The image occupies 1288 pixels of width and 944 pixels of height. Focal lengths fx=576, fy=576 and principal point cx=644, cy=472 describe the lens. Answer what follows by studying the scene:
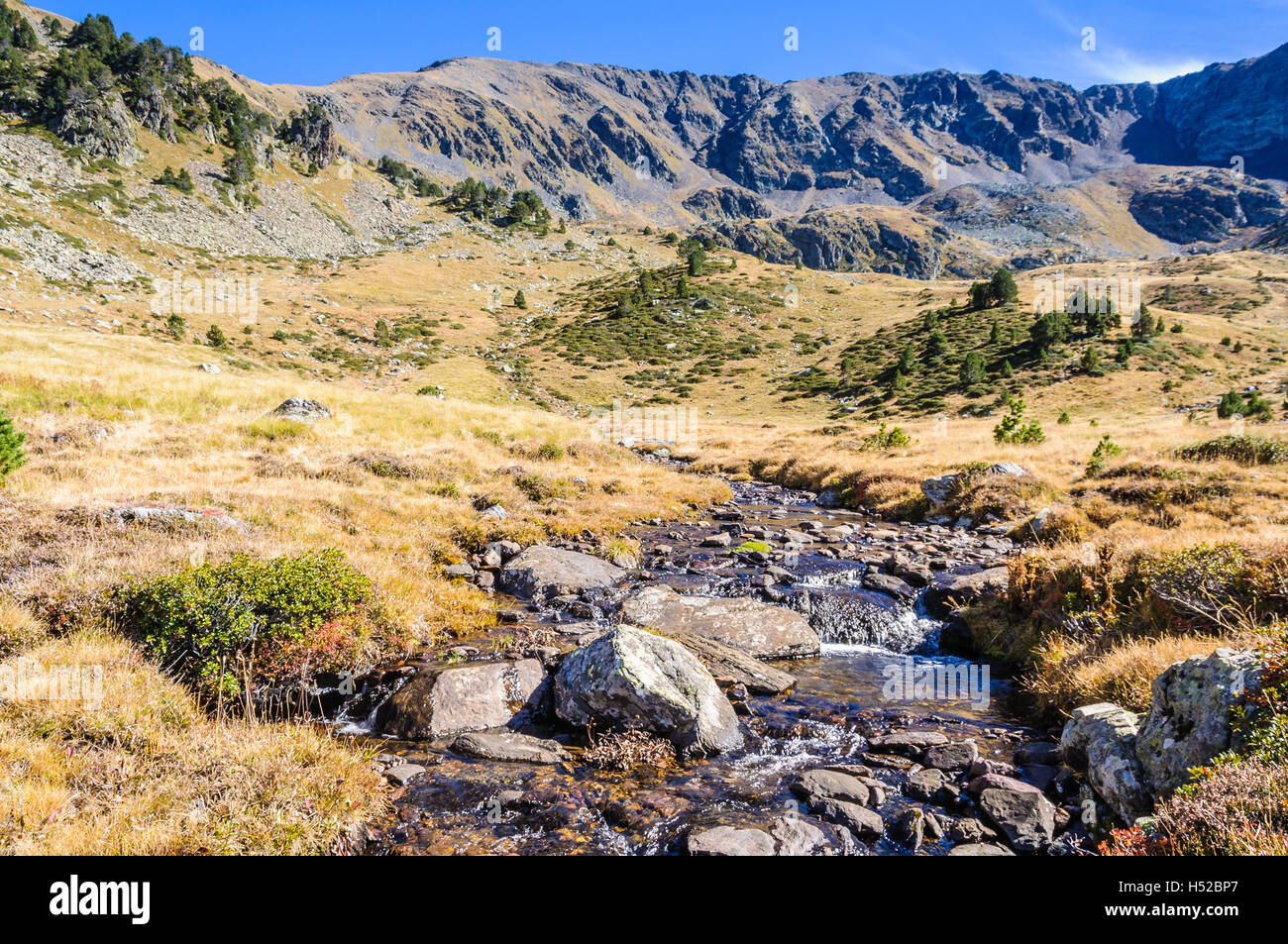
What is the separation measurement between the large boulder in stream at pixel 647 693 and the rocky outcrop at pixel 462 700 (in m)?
0.70

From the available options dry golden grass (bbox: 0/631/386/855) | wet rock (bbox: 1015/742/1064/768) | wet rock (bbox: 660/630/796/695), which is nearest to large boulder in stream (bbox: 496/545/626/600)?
wet rock (bbox: 660/630/796/695)

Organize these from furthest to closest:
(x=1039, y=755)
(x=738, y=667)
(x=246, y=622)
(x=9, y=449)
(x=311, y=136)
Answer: (x=311, y=136) → (x=9, y=449) → (x=738, y=667) → (x=246, y=622) → (x=1039, y=755)

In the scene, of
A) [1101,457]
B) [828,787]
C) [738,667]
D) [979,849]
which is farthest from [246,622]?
[1101,457]

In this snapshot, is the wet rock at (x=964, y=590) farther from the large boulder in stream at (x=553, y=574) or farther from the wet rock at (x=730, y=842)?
the wet rock at (x=730, y=842)

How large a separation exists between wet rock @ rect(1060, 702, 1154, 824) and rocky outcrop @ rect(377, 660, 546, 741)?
6.82 m

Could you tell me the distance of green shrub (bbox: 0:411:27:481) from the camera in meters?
12.9

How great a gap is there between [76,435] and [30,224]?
81597mm

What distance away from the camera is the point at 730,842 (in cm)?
564

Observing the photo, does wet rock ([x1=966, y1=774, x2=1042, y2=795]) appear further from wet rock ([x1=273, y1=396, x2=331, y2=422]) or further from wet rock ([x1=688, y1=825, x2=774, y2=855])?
wet rock ([x1=273, y1=396, x2=331, y2=422])

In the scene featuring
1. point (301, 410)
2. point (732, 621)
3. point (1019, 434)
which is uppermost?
point (301, 410)

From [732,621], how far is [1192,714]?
7.13 metres

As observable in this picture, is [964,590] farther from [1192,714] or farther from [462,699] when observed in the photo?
[462,699]
